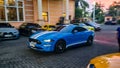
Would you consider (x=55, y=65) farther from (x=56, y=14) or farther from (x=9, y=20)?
(x=56, y=14)

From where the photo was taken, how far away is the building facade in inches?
801

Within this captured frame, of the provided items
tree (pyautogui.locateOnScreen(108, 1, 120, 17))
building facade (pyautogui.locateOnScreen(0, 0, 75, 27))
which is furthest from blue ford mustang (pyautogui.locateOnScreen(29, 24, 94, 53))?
tree (pyautogui.locateOnScreen(108, 1, 120, 17))

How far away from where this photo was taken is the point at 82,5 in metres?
54.9

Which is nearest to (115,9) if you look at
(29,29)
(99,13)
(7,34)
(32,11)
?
(99,13)

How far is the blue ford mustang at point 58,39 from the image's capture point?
841 centimetres

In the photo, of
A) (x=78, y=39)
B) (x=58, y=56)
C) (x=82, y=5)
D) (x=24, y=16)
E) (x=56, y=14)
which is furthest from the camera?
(x=82, y=5)

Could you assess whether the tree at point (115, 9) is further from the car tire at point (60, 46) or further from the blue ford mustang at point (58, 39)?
the car tire at point (60, 46)

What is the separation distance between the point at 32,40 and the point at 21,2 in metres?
13.8

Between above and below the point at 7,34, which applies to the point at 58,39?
above

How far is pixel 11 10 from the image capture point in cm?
2086

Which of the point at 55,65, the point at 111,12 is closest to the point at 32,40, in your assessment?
the point at 55,65

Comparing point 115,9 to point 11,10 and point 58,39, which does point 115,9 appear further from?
point 58,39

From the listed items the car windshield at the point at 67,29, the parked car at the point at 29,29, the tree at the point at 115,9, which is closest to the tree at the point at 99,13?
the tree at the point at 115,9

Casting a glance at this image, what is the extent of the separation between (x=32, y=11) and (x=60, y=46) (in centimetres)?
1540
